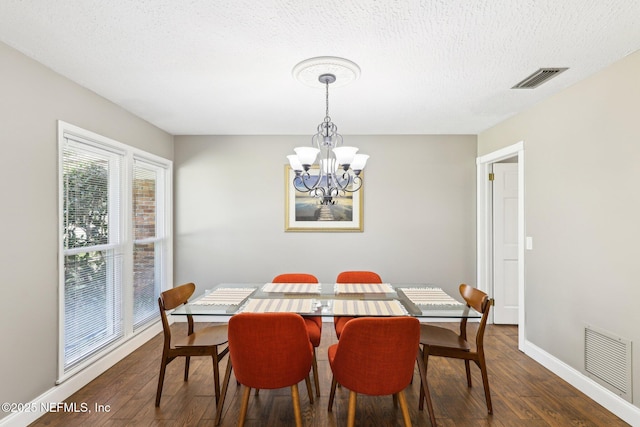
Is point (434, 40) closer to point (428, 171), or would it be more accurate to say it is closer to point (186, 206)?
point (428, 171)

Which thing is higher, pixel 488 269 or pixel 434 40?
pixel 434 40

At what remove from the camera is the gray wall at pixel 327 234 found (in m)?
4.23

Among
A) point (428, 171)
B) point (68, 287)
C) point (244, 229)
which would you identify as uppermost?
point (428, 171)

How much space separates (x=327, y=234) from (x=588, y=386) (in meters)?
2.79

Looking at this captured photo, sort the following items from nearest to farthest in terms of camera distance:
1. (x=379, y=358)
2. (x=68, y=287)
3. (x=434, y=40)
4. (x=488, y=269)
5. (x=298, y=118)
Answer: (x=379, y=358), (x=434, y=40), (x=68, y=287), (x=298, y=118), (x=488, y=269)

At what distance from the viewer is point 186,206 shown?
4.25 m

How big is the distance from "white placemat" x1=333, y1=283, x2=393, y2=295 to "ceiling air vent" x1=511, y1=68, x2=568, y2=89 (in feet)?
6.34

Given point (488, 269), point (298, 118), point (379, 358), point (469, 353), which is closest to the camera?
point (379, 358)

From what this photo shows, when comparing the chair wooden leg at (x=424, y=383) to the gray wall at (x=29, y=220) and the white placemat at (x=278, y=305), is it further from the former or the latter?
the gray wall at (x=29, y=220)

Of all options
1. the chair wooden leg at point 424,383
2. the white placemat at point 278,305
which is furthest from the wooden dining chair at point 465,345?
the white placemat at point 278,305

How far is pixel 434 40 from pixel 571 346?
2583mm

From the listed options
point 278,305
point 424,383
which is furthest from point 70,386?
point 424,383

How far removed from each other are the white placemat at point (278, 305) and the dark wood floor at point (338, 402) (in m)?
0.71

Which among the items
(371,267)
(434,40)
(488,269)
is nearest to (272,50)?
(434,40)
